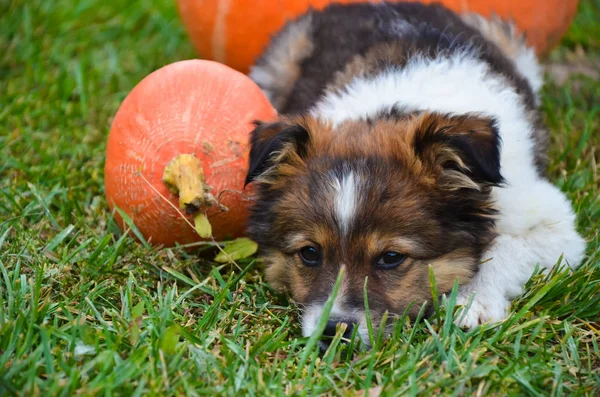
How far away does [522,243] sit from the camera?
4.08m

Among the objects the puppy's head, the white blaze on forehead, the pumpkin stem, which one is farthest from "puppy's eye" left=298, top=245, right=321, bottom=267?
the pumpkin stem

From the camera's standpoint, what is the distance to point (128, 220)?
4293 millimetres

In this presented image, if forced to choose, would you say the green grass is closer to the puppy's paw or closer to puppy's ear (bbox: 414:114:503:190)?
the puppy's paw

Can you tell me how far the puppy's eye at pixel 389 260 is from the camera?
361cm

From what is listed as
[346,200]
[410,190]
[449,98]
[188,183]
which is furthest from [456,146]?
[188,183]

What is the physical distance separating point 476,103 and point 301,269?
1.45 metres

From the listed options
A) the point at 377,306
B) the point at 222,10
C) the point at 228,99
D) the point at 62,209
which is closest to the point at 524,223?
the point at 377,306

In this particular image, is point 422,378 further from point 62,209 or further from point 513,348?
point 62,209

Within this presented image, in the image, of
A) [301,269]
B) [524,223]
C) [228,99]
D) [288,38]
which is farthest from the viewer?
[288,38]

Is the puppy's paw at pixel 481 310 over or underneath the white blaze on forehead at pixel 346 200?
underneath

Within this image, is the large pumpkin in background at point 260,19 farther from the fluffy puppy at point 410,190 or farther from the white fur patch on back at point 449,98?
the white fur patch on back at point 449,98

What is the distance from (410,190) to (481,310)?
0.71 m

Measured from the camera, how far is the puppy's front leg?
389 cm

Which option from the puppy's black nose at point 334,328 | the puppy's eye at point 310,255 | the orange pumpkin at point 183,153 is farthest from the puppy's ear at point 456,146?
the orange pumpkin at point 183,153
